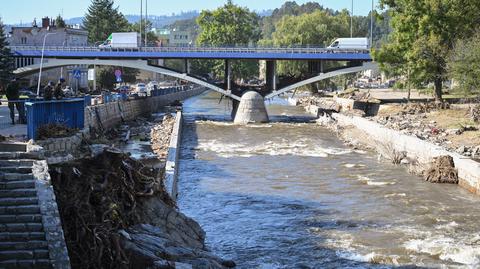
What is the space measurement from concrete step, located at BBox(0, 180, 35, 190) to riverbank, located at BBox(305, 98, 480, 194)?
1731 centimetres

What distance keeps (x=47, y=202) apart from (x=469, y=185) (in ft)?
59.0

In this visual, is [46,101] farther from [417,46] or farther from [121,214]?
[417,46]

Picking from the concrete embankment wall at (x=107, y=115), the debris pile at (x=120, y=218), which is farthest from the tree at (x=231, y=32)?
the debris pile at (x=120, y=218)

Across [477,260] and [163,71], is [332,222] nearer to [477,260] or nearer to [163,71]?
[477,260]

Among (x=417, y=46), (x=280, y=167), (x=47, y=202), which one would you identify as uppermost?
(x=417, y=46)

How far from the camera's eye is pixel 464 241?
1833 cm

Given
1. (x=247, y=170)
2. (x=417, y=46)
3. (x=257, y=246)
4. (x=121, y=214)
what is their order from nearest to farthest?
1. (x=121, y=214)
2. (x=257, y=246)
3. (x=247, y=170)
4. (x=417, y=46)

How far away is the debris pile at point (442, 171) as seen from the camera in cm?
2736

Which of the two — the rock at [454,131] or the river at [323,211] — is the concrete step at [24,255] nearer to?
the river at [323,211]

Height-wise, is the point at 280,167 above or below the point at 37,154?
below

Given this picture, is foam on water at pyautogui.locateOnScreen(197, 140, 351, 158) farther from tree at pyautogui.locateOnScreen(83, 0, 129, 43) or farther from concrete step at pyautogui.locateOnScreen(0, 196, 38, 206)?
tree at pyautogui.locateOnScreen(83, 0, 129, 43)

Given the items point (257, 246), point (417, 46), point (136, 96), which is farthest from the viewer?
point (136, 96)

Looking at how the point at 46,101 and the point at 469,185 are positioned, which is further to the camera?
the point at 469,185

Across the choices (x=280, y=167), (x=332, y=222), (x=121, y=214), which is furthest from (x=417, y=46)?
(x=121, y=214)
